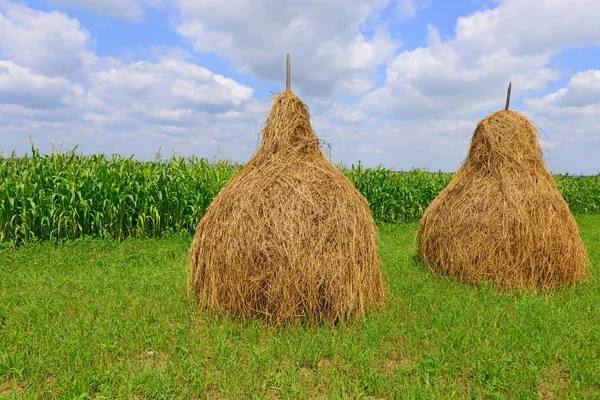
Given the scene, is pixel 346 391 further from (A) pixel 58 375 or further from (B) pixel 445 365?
(A) pixel 58 375

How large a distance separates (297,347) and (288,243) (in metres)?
1.17

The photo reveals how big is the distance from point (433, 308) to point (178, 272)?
183 inches

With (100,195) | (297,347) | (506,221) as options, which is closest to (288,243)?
(297,347)

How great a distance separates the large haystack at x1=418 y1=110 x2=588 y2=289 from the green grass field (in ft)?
1.50

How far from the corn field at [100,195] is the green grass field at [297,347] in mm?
3593

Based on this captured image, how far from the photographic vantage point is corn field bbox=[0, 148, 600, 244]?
10352 millimetres

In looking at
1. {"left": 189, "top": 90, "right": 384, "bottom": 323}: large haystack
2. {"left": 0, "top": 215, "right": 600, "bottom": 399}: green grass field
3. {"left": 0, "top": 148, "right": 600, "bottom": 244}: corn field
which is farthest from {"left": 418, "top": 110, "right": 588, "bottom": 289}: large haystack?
{"left": 0, "top": 148, "right": 600, "bottom": 244}: corn field

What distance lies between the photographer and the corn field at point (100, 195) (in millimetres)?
10352

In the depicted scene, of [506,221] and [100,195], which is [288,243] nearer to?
[506,221]

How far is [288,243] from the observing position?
5.06 metres

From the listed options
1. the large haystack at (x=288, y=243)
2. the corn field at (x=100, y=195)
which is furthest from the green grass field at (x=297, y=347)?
the corn field at (x=100, y=195)

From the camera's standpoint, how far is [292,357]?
4512 mm

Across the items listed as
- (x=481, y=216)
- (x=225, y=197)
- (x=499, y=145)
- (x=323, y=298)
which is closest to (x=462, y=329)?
(x=323, y=298)

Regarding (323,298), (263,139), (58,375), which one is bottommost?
(58,375)
